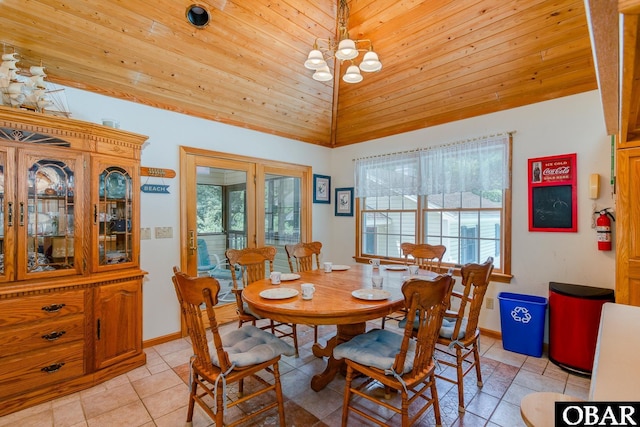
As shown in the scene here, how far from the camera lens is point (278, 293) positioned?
83.3 inches

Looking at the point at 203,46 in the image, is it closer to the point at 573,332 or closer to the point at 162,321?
the point at 162,321

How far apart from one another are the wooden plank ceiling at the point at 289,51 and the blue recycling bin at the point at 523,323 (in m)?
2.02

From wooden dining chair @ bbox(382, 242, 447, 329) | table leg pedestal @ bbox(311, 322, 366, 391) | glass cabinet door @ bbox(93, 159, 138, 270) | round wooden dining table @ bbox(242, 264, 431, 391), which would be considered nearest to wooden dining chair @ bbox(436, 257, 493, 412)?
round wooden dining table @ bbox(242, 264, 431, 391)

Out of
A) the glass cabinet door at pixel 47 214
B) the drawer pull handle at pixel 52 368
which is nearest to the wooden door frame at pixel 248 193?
the glass cabinet door at pixel 47 214

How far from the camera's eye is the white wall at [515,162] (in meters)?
2.82

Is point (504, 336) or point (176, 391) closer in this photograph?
point (176, 391)

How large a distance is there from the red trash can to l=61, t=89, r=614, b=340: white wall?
1.20 ft

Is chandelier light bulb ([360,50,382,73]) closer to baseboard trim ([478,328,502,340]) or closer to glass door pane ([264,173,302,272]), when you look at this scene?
glass door pane ([264,173,302,272])

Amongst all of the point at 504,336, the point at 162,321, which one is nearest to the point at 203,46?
the point at 162,321

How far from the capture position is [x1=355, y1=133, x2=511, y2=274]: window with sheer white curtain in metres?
3.38

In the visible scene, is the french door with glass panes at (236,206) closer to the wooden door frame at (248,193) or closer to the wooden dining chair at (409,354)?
the wooden door frame at (248,193)

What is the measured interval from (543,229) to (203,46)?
3806 millimetres

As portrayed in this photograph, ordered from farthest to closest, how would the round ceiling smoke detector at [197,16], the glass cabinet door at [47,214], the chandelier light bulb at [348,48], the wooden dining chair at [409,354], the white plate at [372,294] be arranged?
the round ceiling smoke detector at [197,16], the chandelier light bulb at [348,48], the glass cabinet door at [47,214], the white plate at [372,294], the wooden dining chair at [409,354]

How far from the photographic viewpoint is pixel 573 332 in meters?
2.60
